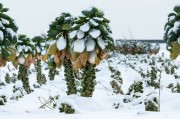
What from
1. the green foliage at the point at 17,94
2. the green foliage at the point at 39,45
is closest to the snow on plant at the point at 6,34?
the green foliage at the point at 17,94

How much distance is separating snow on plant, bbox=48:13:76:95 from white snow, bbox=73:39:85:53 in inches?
113

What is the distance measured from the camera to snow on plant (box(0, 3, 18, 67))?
19141mm

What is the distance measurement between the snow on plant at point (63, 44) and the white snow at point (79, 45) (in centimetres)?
288

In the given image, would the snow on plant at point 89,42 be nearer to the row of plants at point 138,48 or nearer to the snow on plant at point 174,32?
the snow on plant at point 174,32

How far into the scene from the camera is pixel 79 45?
Answer: 774 inches

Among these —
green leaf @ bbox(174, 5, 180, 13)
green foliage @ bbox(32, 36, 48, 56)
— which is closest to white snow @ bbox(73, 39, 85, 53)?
green leaf @ bbox(174, 5, 180, 13)

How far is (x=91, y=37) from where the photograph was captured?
65.4 ft

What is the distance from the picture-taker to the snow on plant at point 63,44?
22969mm

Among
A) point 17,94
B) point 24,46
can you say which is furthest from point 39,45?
point 17,94

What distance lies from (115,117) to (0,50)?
8.35 meters

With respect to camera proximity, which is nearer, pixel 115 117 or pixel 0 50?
pixel 115 117

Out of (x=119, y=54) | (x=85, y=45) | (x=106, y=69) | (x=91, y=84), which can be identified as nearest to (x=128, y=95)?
(x=91, y=84)

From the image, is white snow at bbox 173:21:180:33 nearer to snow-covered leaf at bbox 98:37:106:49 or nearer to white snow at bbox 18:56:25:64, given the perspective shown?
snow-covered leaf at bbox 98:37:106:49

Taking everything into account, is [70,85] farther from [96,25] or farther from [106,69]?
[106,69]
